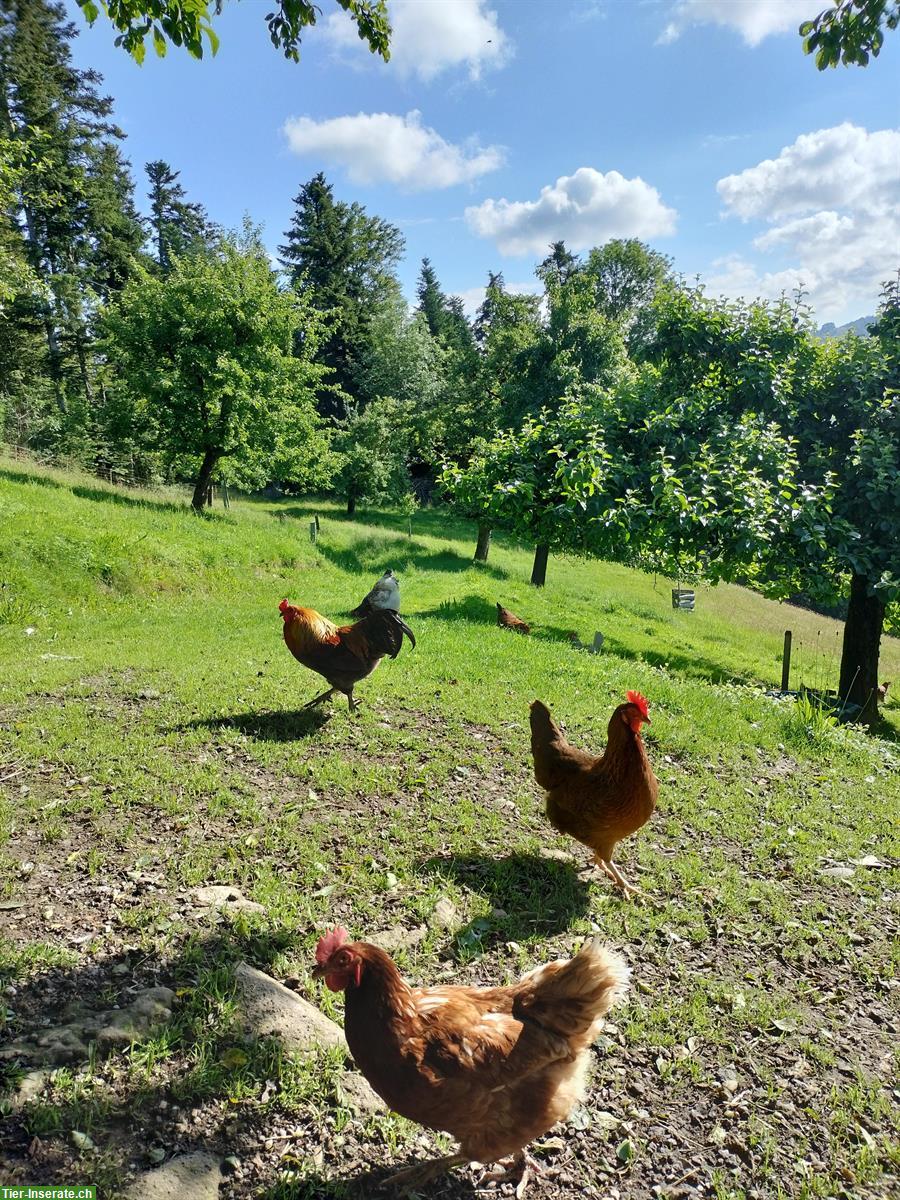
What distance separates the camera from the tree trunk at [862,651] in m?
12.6

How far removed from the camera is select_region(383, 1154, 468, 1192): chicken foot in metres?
2.90

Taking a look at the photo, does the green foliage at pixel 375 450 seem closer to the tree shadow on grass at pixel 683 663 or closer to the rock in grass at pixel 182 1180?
the tree shadow on grass at pixel 683 663

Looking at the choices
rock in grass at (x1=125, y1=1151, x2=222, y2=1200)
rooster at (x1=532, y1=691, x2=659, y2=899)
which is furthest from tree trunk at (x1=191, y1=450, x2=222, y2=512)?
rock in grass at (x1=125, y1=1151, x2=222, y2=1200)

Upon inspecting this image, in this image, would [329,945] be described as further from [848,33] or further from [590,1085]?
[848,33]

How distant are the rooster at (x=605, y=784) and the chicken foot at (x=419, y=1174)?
2.48 meters

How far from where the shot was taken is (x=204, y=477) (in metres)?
20.8

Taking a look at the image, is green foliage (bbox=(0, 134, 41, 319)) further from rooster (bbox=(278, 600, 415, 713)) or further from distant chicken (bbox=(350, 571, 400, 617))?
rooster (bbox=(278, 600, 415, 713))

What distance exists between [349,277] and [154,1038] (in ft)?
168

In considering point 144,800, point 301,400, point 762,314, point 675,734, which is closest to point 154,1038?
point 144,800

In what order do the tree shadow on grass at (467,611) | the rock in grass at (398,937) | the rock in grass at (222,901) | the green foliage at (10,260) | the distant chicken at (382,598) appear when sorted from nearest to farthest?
the rock in grass at (398,937) < the rock in grass at (222,901) < the distant chicken at (382,598) < the tree shadow on grass at (467,611) < the green foliage at (10,260)

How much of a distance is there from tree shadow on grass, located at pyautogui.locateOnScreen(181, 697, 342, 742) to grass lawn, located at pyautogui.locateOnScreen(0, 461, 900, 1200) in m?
0.05

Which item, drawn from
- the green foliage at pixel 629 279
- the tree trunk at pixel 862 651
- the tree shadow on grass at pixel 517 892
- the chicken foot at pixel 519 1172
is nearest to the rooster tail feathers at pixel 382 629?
the tree shadow on grass at pixel 517 892

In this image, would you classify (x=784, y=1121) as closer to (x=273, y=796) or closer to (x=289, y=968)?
(x=289, y=968)

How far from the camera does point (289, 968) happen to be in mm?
4066
